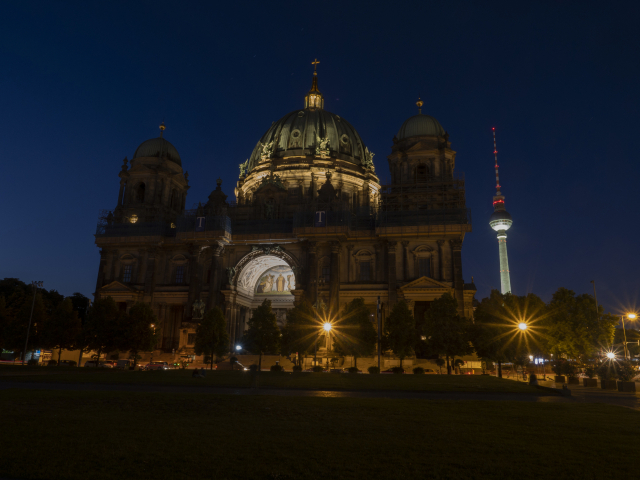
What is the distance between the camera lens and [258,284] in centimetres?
8569

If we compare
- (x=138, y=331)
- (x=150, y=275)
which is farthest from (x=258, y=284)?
(x=138, y=331)

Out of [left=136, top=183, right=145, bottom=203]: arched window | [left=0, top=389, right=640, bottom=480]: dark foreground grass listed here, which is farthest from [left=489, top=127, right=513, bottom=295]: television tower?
[left=0, top=389, right=640, bottom=480]: dark foreground grass

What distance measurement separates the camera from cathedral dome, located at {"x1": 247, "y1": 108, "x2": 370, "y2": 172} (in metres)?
91.0

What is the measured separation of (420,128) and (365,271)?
25.1 m

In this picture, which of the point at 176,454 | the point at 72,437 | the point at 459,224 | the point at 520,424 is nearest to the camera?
the point at 176,454

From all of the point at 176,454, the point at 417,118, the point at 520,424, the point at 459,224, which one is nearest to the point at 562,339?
the point at 459,224

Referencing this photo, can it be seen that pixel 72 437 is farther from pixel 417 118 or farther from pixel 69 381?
pixel 417 118

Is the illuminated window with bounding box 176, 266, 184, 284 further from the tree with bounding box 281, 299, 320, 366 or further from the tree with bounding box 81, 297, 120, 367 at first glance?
the tree with bounding box 281, 299, 320, 366

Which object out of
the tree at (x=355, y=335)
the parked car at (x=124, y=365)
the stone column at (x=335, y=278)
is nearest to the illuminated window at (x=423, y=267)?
the stone column at (x=335, y=278)

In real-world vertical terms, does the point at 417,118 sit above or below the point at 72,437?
above

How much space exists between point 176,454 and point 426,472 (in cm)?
533

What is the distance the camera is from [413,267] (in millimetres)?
69375

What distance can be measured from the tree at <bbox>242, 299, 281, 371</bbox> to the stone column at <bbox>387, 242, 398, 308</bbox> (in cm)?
1946

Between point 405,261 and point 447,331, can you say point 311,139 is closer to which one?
point 405,261
